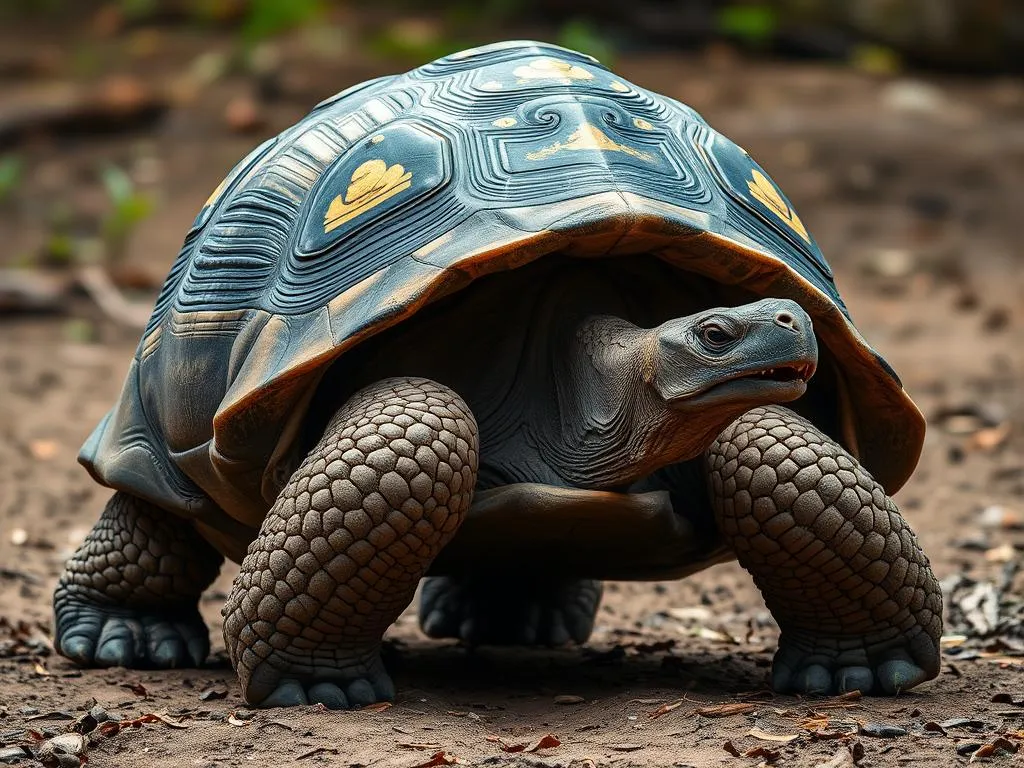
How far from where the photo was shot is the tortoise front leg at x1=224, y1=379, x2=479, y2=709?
323 cm

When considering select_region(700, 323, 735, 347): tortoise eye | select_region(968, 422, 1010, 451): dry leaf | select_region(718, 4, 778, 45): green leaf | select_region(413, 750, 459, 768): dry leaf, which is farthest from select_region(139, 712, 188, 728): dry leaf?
select_region(718, 4, 778, 45): green leaf

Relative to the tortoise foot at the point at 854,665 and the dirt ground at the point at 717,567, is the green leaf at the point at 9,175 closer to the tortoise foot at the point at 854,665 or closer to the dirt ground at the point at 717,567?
the dirt ground at the point at 717,567

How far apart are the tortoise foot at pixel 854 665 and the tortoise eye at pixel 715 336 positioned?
3.05 feet

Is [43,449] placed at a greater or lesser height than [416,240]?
lesser

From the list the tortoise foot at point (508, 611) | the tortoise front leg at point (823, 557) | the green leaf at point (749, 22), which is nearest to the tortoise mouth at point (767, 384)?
the tortoise front leg at point (823, 557)

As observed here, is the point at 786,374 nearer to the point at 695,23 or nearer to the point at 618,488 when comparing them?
the point at 618,488

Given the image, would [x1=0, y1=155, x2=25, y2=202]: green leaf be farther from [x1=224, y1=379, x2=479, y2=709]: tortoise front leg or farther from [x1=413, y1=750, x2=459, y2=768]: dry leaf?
[x1=413, y1=750, x2=459, y2=768]: dry leaf

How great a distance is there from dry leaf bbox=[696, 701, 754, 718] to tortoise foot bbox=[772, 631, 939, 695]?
1.17 ft

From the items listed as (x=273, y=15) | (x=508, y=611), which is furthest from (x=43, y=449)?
(x=273, y=15)

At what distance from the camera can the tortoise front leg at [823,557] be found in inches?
136

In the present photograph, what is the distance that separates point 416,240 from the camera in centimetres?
348

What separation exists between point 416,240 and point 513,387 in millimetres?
468

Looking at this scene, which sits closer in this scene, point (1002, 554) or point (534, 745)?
point (534, 745)

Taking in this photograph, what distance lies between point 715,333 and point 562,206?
0.51 metres
